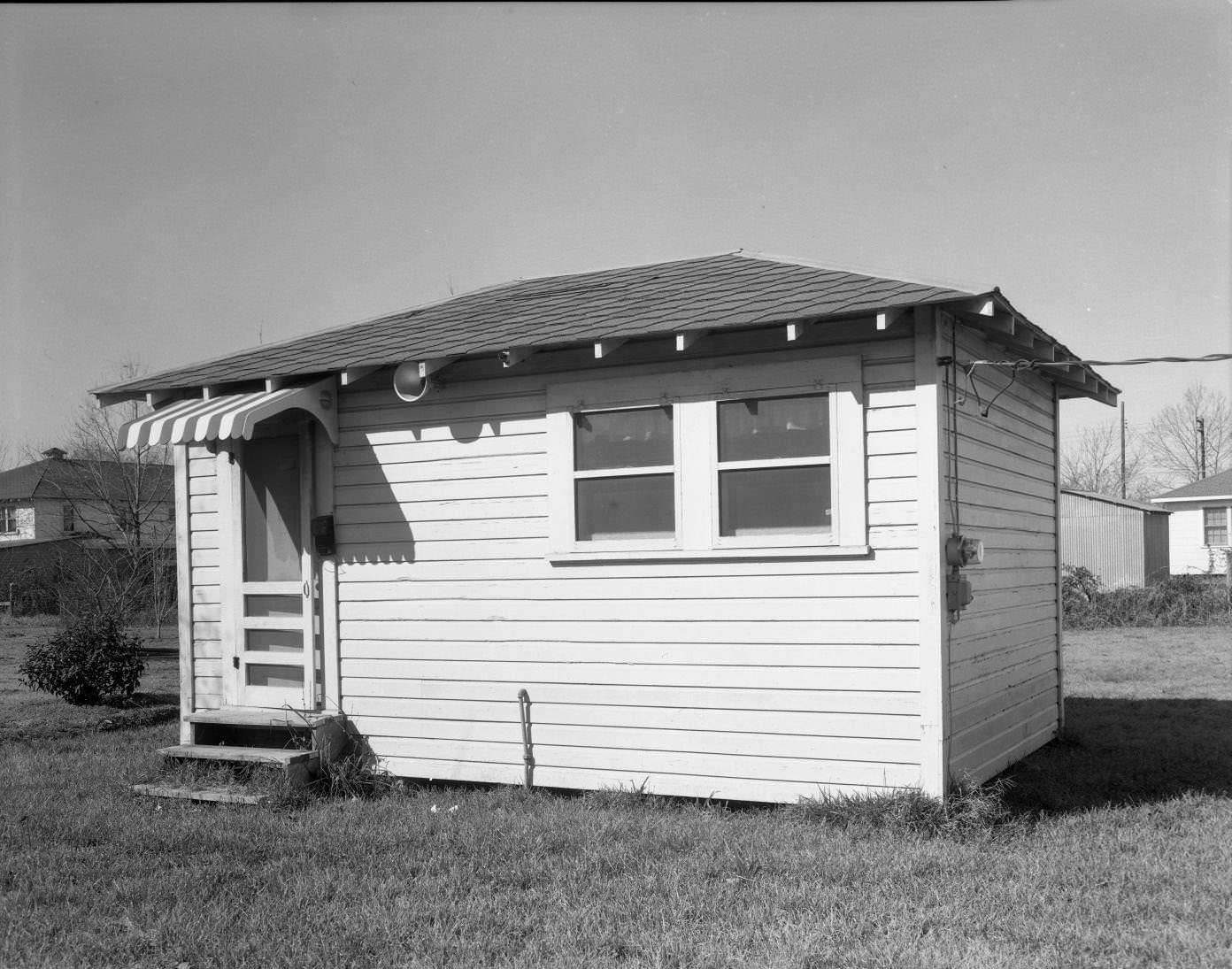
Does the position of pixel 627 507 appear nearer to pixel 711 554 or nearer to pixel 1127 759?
pixel 711 554

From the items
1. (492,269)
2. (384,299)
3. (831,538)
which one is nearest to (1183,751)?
(831,538)

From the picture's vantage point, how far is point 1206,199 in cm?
933

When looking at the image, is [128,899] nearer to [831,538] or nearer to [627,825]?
[627,825]

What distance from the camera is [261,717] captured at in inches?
328

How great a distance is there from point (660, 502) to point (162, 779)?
413cm

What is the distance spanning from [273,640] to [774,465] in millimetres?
4240

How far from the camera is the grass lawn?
182 inches

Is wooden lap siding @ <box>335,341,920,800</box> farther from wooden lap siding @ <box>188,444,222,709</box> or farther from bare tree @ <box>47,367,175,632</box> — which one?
bare tree @ <box>47,367,175,632</box>

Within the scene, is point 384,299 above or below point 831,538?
above

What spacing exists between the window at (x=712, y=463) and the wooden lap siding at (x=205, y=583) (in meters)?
3.08

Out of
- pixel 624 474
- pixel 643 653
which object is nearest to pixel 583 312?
pixel 624 474

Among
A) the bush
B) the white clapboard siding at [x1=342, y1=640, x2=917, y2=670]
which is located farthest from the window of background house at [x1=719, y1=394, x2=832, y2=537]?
the bush

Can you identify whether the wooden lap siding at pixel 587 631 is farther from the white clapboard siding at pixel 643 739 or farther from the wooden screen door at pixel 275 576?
the wooden screen door at pixel 275 576

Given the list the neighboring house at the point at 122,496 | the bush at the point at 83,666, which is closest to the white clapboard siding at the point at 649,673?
the bush at the point at 83,666
